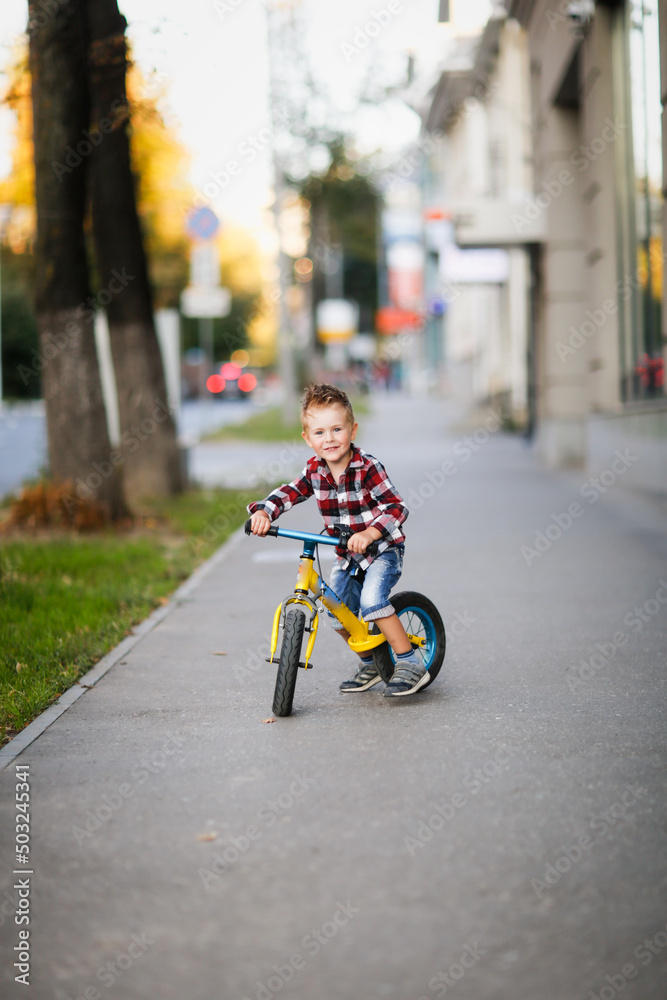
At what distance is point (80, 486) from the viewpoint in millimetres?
11617

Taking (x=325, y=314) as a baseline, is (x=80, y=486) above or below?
below

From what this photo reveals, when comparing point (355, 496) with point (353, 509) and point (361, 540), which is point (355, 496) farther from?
point (361, 540)

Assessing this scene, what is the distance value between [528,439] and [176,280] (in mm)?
33801

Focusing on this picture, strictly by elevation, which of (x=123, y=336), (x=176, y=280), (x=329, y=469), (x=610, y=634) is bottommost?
(x=610, y=634)

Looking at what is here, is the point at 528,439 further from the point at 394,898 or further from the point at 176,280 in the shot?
the point at 176,280

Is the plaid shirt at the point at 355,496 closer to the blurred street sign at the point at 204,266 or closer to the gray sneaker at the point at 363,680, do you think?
the gray sneaker at the point at 363,680

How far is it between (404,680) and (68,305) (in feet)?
23.7

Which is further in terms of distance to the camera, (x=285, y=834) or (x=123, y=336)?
(x=123, y=336)

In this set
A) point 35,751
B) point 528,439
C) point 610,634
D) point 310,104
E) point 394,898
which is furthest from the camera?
point 310,104

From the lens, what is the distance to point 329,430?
5.24 metres

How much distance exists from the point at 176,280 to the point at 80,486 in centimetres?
4537

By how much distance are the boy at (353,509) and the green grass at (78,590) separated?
1535mm

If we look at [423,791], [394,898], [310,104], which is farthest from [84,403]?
[310,104]

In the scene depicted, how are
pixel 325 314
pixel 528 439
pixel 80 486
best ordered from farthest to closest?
pixel 325 314 → pixel 528 439 → pixel 80 486
